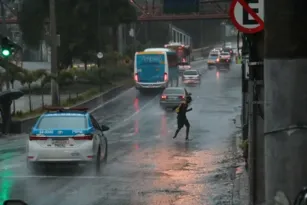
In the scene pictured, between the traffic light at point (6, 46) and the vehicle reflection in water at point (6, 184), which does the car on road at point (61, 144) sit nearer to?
the vehicle reflection in water at point (6, 184)

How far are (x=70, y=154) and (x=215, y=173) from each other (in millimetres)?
3736

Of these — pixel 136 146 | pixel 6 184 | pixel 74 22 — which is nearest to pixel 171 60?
pixel 74 22

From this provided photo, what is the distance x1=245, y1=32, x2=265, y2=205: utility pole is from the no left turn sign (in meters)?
0.69

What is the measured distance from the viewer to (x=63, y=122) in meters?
16.9

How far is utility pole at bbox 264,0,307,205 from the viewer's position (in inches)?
237

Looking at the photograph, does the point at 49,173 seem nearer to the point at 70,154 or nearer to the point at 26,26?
the point at 70,154

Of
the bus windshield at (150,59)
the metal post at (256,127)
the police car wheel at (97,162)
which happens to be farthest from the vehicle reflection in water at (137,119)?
the metal post at (256,127)

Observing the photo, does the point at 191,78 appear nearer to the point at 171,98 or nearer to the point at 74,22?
the point at 74,22

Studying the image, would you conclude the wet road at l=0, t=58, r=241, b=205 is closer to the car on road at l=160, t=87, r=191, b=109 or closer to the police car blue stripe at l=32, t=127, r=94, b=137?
the police car blue stripe at l=32, t=127, r=94, b=137

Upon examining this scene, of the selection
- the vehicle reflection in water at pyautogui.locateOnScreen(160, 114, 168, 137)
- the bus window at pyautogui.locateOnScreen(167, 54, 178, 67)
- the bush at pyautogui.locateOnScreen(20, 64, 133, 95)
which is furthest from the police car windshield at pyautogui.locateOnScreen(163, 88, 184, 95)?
the bus window at pyautogui.locateOnScreen(167, 54, 178, 67)

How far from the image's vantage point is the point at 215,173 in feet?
56.4

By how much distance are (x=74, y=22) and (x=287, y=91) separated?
194ft

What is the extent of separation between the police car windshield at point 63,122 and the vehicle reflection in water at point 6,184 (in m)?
1.44

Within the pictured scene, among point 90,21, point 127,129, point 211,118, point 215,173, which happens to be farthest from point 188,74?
point 215,173
